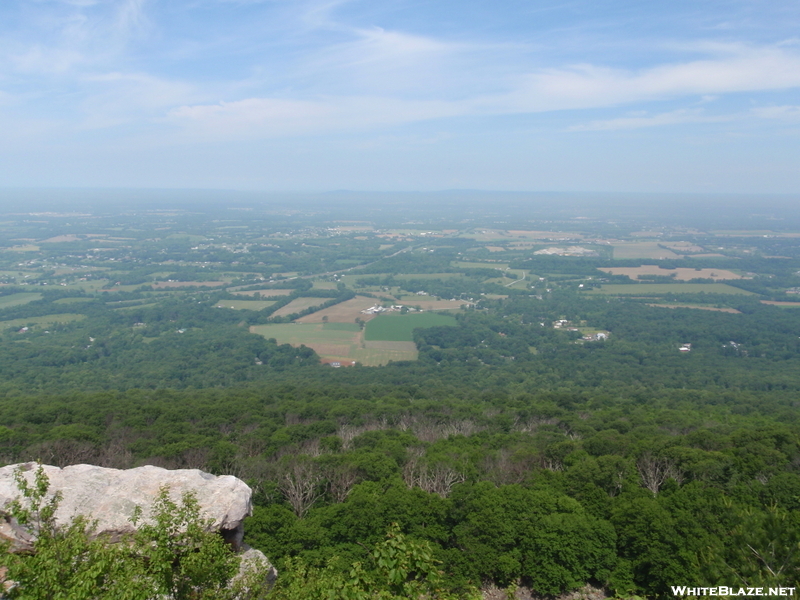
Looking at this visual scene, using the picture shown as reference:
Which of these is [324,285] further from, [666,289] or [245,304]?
[666,289]

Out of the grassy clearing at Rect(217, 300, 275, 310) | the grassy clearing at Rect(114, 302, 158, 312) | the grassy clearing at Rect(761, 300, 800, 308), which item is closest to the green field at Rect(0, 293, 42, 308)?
the grassy clearing at Rect(114, 302, 158, 312)

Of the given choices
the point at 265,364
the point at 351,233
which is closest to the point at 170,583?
the point at 265,364

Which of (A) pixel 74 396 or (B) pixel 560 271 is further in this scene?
(B) pixel 560 271

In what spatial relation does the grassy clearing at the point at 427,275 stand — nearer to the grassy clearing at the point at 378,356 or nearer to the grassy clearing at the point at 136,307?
the grassy clearing at the point at 136,307

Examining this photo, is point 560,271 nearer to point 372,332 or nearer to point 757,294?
point 757,294

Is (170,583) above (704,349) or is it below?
above
